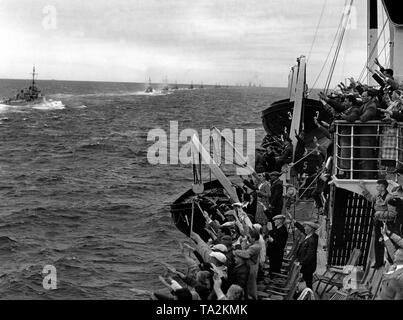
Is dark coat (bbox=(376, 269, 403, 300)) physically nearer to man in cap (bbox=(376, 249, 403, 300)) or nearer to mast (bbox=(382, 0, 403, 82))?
man in cap (bbox=(376, 249, 403, 300))

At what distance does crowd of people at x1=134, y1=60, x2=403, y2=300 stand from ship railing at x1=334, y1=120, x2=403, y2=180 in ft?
0.07

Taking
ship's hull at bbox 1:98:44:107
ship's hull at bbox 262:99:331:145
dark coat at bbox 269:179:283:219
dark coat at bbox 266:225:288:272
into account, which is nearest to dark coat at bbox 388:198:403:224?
dark coat at bbox 266:225:288:272

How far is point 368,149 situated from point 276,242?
2.70m

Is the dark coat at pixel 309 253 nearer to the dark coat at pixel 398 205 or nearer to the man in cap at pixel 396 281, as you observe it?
the dark coat at pixel 398 205

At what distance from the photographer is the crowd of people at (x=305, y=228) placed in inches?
359

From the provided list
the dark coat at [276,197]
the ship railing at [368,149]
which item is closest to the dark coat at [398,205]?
the ship railing at [368,149]

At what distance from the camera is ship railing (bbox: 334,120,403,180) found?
12165mm

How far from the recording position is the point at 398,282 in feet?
27.3

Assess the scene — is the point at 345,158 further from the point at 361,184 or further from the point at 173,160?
the point at 173,160

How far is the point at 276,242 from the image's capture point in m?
12.0

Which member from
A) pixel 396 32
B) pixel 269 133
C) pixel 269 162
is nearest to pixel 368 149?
pixel 396 32

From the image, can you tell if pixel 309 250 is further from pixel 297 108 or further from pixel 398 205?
pixel 297 108

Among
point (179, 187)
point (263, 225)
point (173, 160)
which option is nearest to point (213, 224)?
→ point (263, 225)
